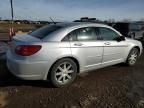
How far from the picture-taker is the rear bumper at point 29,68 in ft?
13.7

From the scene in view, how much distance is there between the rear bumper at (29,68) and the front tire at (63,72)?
244 mm

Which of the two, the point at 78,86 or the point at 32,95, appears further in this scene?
the point at 78,86

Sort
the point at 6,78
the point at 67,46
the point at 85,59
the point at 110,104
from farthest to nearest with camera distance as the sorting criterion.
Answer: the point at 6,78, the point at 85,59, the point at 67,46, the point at 110,104

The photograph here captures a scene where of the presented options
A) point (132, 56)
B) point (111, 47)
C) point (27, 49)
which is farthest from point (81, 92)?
point (132, 56)

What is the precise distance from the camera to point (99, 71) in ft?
20.0

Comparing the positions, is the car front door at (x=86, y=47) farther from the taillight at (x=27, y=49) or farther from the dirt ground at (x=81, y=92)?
the taillight at (x=27, y=49)

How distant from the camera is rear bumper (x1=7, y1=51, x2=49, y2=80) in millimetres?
4184

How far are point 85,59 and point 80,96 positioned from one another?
1.07m

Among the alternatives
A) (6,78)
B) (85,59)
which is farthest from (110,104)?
(6,78)

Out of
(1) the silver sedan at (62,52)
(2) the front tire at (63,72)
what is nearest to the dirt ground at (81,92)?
(2) the front tire at (63,72)

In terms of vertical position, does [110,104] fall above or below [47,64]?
below

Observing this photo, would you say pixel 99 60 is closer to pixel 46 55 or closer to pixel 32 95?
pixel 46 55

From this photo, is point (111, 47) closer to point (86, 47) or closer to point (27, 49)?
point (86, 47)

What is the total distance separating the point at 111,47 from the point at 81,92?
5.80ft
